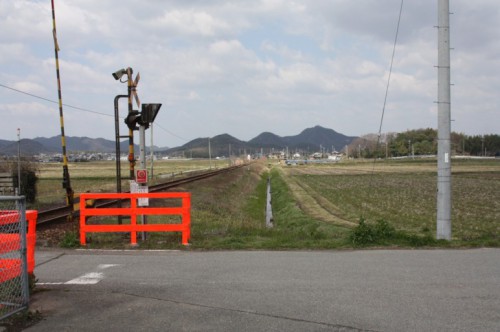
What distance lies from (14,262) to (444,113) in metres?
9.14

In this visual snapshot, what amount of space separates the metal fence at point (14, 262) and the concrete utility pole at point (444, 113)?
8.76 m

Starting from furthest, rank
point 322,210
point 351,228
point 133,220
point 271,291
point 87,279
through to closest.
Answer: point 322,210
point 351,228
point 133,220
point 87,279
point 271,291

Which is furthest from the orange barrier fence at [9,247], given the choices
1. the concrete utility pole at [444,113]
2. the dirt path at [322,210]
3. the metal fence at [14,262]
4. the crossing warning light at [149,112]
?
the dirt path at [322,210]

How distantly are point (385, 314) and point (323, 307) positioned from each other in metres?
0.73

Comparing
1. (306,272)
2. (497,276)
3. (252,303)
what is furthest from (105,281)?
(497,276)

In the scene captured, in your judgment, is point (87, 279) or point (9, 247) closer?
point (9, 247)

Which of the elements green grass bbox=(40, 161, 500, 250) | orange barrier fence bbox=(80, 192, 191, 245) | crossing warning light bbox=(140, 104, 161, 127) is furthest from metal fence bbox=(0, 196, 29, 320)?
crossing warning light bbox=(140, 104, 161, 127)

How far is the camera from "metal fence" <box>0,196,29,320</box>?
5.66m

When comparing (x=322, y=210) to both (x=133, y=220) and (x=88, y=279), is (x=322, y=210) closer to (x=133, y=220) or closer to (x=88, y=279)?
(x=133, y=220)

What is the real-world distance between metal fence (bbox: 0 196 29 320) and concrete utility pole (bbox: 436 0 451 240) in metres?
8.76

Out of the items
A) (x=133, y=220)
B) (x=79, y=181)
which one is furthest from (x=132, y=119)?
(x=79, y=181)

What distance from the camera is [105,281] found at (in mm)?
7289

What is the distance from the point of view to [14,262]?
6.00m

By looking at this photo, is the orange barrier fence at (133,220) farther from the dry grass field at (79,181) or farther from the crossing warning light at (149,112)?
the dry grass field at (79,181)
